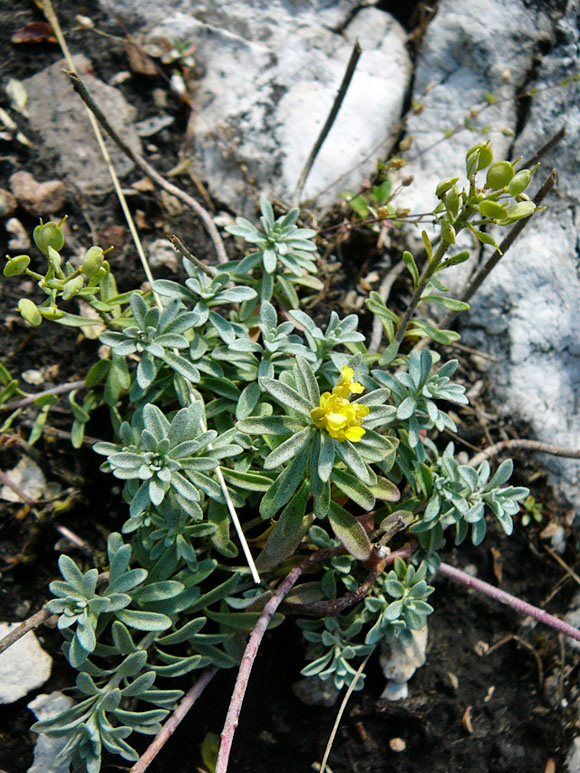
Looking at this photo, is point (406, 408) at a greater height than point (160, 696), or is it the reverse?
point (406, 408)

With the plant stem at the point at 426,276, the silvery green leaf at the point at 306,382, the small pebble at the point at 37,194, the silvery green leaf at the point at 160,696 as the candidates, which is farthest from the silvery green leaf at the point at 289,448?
the small pebble at the point at 37,194

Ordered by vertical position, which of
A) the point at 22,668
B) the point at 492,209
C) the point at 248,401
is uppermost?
the point at 492,209

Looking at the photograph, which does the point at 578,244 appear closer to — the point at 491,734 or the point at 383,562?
the point at 383,562

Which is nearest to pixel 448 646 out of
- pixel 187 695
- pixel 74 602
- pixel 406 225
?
pixel 187 695

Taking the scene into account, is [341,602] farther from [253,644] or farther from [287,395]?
[287,395]

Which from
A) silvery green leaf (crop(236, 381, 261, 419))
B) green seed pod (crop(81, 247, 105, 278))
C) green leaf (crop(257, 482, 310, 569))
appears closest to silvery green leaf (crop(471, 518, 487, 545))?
green leaf (crop(257, 482, 310, 569))

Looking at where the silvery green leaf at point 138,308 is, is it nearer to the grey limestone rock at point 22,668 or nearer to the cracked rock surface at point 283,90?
the cracked rock surface at point 283,90

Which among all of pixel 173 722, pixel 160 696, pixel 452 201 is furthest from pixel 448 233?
pixel 173 722
